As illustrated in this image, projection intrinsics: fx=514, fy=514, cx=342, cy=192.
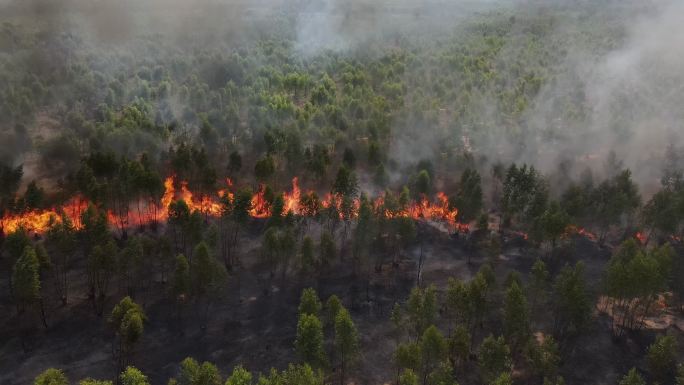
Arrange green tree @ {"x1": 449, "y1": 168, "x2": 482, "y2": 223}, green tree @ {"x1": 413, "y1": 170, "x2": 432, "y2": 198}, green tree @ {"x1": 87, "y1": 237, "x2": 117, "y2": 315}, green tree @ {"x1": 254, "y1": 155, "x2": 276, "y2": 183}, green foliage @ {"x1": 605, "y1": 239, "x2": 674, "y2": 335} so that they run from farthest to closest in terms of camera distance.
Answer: green tree @ {"x1": 254, "y1": 155, "x2": 276, "y2": 183}
green tree @ {"x1": 413, "y1": 170, "x2": 432, "y2": 198}
green tree @ {"x1": 449, "y1": 168, "x2": 482, "y2": 223}
green tree @ {"x1": 87, "y1": 237, "x2": 117, "y2": 315}
green foliage @ {"x1": 605, "y1": 239, "x2": 674, "y2": 335}

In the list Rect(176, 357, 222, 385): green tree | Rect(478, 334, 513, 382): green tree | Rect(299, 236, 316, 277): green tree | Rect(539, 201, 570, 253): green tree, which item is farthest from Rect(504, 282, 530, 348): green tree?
Rect(176, 357, 222, 385): green tree

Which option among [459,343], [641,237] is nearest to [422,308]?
[459,343]

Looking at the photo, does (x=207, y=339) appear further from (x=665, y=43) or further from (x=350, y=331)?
(x=665, y=43)

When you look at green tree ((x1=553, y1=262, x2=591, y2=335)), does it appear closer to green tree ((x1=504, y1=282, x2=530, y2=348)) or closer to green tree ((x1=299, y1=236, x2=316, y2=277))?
green tree ((x1=504, y1=282, x2=530, y2=348))

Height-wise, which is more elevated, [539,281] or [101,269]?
[101,269]

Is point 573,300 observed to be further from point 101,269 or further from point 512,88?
point 512,88

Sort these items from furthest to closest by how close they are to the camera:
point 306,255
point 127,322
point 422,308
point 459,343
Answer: point 306,255 < point 422,308 < point 459,343 < point 127,322

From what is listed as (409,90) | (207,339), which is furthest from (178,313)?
(409,90)
